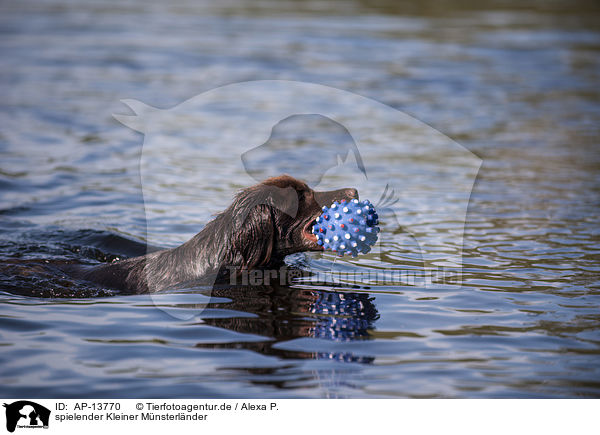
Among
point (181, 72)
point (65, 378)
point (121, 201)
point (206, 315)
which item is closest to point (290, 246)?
point (206, 315)

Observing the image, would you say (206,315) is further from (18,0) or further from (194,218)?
(18,0)

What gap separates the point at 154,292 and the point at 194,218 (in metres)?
2.73

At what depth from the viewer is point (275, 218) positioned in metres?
6.24

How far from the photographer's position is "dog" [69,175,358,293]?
245 inches

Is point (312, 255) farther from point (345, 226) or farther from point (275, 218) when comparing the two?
point (345, 226)

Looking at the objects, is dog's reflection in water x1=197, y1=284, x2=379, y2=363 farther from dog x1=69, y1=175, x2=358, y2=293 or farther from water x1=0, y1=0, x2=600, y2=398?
dog x1=69, y1=175, x2=358, y2=293

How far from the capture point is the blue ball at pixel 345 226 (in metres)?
6.10

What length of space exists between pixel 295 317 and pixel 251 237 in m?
0.72

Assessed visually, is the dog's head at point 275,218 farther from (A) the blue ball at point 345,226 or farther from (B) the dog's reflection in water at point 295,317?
(B) the dog's reflection in water at point 295,317

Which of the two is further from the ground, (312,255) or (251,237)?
(251,237)
